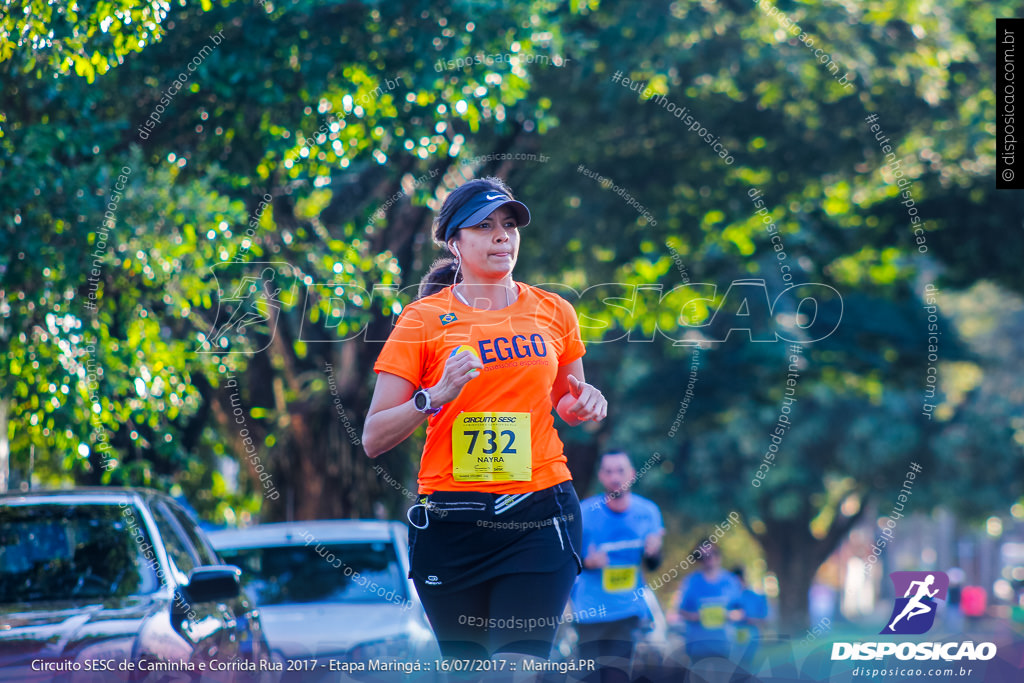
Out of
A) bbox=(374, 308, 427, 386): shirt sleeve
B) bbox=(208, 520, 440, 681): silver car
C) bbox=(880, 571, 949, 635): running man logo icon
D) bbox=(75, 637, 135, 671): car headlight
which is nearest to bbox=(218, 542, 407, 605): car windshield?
bbox=(208, 520, 440, 681): silver car

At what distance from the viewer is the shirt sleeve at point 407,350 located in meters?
3.28

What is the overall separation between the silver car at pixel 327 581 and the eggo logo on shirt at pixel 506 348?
13.1 ft

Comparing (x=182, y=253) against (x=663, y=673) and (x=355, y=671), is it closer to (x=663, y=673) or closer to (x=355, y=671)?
(x=355, y=671)

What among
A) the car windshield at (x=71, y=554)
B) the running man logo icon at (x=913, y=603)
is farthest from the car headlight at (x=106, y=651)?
the running man logo icon at (x=913, y=603)

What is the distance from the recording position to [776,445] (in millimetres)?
22062

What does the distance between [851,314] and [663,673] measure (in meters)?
11.5

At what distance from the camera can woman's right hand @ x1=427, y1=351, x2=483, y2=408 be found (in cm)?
307

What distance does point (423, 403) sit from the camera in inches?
122

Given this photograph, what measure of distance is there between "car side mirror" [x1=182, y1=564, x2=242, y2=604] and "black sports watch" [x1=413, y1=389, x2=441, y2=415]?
77.2 inches

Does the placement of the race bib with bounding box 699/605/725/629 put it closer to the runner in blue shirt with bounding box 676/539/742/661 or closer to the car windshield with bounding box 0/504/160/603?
the runner in blue shirt with bounding box 676/539/742/661

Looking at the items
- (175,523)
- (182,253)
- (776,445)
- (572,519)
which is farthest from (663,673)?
(776,445)

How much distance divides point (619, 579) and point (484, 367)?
4.13 m

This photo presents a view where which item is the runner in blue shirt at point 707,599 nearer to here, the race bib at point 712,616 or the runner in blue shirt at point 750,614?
the race bib at point 712,616

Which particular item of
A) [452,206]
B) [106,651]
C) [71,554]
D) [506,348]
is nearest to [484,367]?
[506,348]
